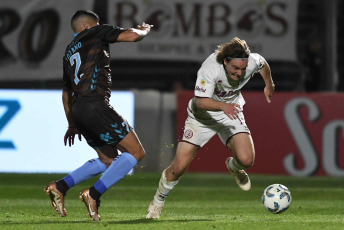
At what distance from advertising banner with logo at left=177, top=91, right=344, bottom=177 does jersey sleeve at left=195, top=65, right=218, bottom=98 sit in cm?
636

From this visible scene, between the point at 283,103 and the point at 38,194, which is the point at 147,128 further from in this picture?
the point at 38,194

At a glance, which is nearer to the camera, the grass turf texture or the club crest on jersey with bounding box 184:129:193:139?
the grass turf texture

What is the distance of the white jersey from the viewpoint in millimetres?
8133

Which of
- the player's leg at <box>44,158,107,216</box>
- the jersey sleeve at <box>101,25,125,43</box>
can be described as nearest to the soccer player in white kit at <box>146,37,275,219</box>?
the player's leg at <box>44,158,107,216</box>

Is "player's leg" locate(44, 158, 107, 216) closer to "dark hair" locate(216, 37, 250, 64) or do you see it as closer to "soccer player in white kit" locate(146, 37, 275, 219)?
"soccer player in white kit" locate(146, 37, 275, 219)

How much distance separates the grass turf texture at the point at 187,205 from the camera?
7.84 m

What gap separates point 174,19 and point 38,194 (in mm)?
5929

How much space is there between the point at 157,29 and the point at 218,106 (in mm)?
9126

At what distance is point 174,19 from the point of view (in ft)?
55.6

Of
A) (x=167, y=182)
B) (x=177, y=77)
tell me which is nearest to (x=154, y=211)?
(x=167, y=182)

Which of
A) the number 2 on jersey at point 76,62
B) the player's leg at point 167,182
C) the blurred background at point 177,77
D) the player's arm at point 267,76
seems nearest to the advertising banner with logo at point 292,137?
the blurred background at point 177,77

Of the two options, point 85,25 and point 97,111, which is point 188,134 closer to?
point 97,111

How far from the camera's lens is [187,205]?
10391 millimetres

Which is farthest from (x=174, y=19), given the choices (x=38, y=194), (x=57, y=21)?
(x=38, y=194)
